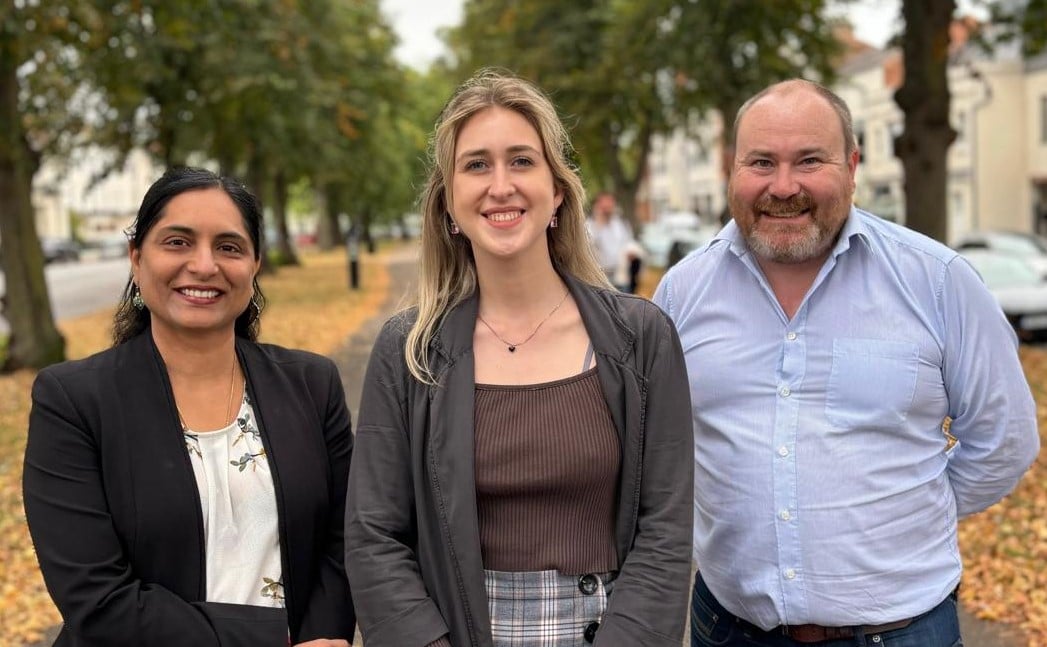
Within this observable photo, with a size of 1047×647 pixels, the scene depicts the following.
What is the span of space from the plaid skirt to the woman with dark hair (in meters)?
0.56

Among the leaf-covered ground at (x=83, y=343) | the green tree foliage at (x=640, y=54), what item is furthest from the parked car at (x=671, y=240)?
the leaf-covered ground at (x=83, y=343)

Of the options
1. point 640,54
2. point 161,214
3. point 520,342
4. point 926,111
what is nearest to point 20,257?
point 926,111

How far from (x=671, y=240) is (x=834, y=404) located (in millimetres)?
31019

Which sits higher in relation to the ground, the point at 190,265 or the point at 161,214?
the point at 161,214

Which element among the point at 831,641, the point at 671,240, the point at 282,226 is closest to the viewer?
the point at 831,641

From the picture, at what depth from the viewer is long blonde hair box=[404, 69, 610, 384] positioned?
2391 mm

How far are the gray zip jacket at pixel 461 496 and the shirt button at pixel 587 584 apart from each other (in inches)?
2.0

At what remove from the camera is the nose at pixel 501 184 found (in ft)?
7.70

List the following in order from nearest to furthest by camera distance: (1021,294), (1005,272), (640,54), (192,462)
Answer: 1. (192,462)
2. (1021,294)
3. (1005,272)
4. (640,54)

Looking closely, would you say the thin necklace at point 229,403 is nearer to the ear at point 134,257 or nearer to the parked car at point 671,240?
the ear at point 134,257

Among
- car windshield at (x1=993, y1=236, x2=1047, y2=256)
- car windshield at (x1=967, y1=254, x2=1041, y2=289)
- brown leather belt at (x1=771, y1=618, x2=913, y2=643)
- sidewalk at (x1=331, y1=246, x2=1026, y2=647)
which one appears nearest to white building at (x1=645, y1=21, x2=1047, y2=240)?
car windshield at (x1=993, y1=236, x2=1047, y2=256)

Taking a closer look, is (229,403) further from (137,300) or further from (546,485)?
(546,485)

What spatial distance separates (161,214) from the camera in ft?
8.41

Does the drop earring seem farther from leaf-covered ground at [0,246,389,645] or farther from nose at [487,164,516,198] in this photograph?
nose at [487,164,516,198]
